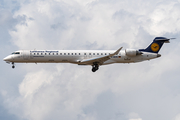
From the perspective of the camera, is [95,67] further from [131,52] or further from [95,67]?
[131,52]

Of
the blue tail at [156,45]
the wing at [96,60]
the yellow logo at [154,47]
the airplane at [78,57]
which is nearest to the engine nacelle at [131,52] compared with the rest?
the airplane at [78,57]

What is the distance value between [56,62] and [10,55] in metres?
8.81

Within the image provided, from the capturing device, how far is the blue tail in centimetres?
6950

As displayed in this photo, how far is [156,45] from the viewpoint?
69.9 m

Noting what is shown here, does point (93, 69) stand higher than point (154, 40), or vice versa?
point (154, 40)

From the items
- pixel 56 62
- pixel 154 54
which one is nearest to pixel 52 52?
pixel 56 62

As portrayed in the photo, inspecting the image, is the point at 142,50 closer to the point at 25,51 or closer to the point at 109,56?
the point at 109,56

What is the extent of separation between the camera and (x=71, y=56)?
6512 cm

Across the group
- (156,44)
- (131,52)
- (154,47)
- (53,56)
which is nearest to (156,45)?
(156,44)

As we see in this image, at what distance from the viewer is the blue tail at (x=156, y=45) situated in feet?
228

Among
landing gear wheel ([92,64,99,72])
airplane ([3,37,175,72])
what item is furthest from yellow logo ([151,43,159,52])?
landing gear wheel ([92,64,99,72])

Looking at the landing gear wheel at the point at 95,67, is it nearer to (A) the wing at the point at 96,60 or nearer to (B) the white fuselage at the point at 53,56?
(A) the wing at the point at 96,60

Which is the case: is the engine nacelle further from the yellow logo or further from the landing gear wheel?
the landing gear wheel

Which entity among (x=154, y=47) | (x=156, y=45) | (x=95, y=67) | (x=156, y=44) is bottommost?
(x=95, y=67)
